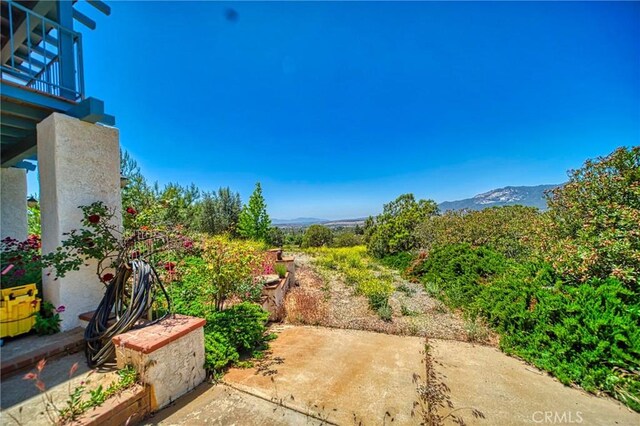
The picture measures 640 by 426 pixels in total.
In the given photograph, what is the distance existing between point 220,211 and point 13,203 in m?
12.2

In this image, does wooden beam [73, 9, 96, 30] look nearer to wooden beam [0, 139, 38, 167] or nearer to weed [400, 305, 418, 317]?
wooden beam [0, 139, 38, 167]

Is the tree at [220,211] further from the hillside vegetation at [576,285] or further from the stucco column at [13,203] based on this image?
the hillside vegetation at [576,285]

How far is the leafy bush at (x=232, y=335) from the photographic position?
2.89 metres

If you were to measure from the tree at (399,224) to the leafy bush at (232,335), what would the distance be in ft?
33.9

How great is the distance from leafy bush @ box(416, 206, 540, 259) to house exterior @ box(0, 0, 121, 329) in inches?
345

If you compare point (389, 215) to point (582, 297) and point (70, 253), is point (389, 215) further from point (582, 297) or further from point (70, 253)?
point (70, 253)

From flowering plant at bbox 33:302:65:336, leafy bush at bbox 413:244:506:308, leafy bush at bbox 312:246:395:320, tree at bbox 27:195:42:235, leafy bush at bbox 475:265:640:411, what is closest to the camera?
leafy bush at bbox 475:265:640:411

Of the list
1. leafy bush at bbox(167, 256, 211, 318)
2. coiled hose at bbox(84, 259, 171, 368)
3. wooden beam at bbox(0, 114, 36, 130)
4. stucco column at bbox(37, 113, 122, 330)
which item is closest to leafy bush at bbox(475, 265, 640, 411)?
leafy bush at bbox(167, 256, 211, 318)

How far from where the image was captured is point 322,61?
349 inches

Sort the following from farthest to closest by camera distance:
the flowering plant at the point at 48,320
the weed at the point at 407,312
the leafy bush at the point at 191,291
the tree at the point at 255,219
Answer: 1. the tree at the point at 255,219
2. the weed at the point at 407,312
3. the leafy bush at the point at 191,291
4. the flowering plant at the point at 48,320

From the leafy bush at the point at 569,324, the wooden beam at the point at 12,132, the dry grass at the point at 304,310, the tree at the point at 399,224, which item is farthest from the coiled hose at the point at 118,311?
the tree at the point at 399,224

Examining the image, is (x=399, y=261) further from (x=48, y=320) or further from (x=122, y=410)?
(x=48, y=320)

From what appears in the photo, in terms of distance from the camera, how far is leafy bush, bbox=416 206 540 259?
7.17 m

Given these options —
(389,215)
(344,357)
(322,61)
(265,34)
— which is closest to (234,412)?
(344,357)
